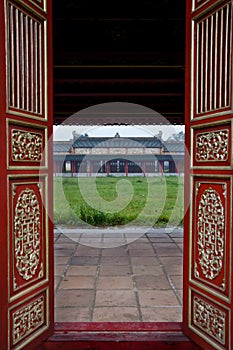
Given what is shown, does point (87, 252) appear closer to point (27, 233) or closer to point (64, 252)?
point (64, 252)

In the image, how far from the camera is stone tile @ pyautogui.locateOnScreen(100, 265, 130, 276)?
2645mm

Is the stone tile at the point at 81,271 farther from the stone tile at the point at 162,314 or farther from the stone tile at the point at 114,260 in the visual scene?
the stone tile at the point at 162,314

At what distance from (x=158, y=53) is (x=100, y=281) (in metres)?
2.33

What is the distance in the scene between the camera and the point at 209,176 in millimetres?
1519

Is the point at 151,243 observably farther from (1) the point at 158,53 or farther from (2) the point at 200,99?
(2) the point at 200,99

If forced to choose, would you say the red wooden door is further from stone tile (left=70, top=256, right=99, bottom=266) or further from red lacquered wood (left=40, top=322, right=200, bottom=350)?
stone tile (left=70, top=256, right=99, bottom=266)

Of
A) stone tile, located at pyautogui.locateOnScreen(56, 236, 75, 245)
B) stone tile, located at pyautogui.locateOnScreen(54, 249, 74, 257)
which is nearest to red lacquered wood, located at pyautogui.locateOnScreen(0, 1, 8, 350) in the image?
stone tile, located at pyautogui.locateOnScreen(54, 249, 74, 257)

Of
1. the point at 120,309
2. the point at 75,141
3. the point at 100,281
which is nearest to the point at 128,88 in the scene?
the point at 100,281

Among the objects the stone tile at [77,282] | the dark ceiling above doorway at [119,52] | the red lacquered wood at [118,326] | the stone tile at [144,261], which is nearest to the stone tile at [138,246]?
the stone tile at [144,261]

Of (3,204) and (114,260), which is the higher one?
(3,204)

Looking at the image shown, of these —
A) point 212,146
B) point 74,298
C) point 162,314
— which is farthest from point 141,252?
point 212,146

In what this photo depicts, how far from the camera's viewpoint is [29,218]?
1.54 metres

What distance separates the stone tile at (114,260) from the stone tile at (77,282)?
0.43 m

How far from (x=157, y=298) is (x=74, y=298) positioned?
0.56m
